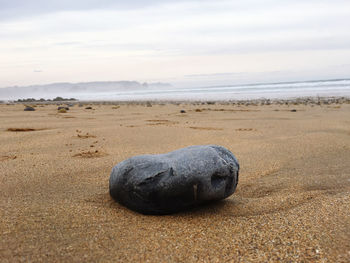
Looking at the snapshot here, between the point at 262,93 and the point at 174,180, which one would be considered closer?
the point at 174,180

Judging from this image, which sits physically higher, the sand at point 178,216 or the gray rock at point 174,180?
the gray rock at point 174,180

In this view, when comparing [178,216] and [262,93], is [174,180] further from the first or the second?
[262,93]

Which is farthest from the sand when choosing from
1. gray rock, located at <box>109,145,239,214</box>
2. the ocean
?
the ocean

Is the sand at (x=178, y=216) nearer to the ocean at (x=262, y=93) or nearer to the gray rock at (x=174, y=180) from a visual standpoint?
the gray rock at (x=174, y=180)

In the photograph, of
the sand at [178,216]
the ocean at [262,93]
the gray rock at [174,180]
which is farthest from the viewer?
the ocean at [262,93]

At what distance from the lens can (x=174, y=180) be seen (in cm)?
223

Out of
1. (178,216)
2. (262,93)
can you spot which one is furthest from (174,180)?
(262,93)

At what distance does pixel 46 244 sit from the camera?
1.83m

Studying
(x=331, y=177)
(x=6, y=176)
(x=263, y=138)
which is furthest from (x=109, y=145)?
(x=331, y=177)

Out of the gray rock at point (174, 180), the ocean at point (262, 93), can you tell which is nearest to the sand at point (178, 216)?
the gray rock at point (174, 180)

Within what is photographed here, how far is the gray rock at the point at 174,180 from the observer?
2.25 metres

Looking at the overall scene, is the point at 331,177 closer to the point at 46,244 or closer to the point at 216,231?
the point at 216,231

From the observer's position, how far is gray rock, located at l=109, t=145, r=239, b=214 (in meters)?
2.25

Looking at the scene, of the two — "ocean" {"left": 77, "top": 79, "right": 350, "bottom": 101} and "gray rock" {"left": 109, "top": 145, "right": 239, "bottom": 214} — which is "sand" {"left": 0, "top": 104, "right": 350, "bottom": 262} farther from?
"ocean" {"left": 77, "top": 79, "right": 350, "bottom": 101}
